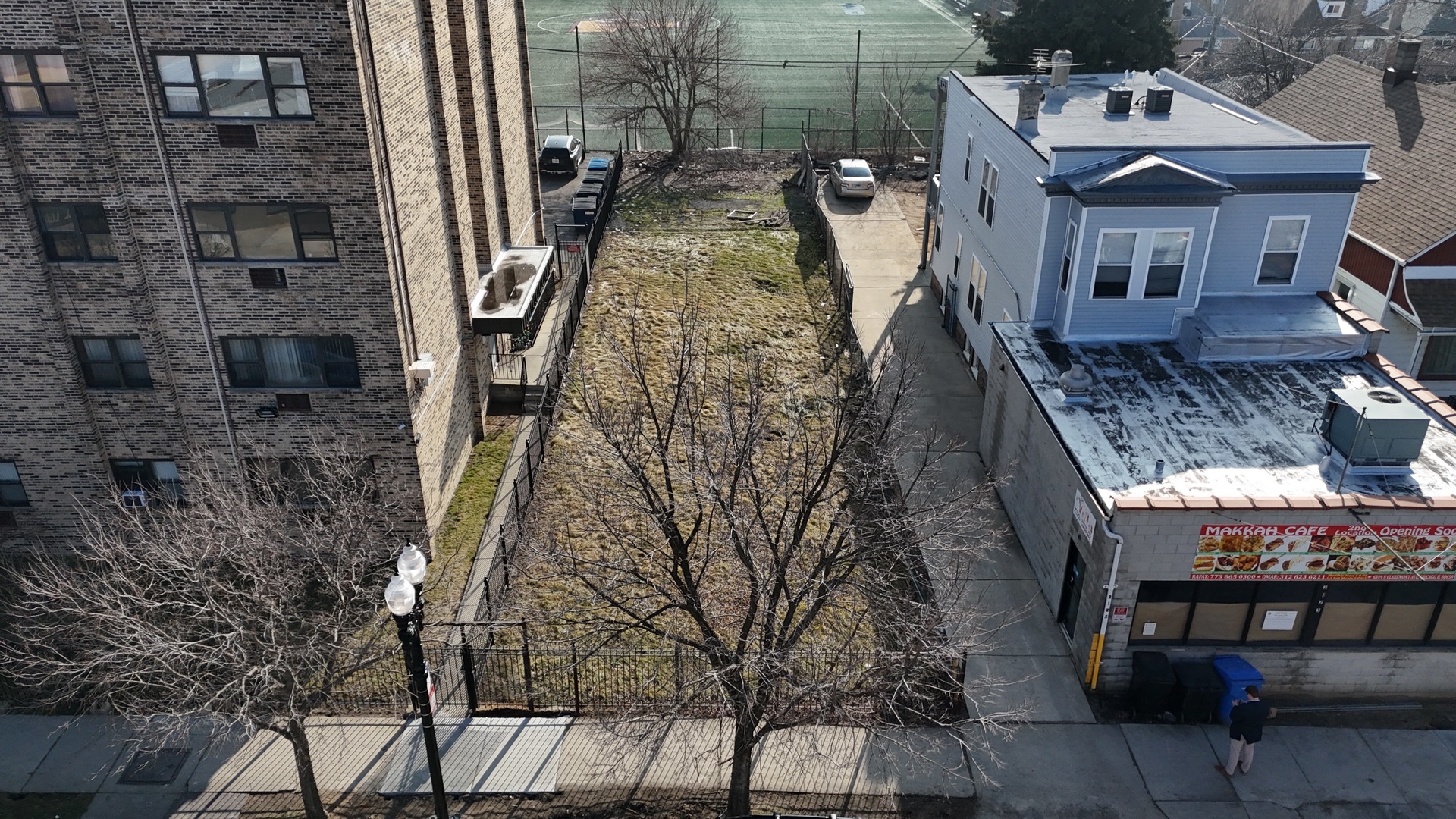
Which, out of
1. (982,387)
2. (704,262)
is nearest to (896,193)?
(704,262)

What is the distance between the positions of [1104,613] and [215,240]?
16.3 metres

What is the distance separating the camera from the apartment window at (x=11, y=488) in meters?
20.1

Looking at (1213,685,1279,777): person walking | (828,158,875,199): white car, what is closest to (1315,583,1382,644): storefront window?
(1213,685,1279,777): person walking

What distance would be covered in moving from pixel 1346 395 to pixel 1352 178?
20.0 ft

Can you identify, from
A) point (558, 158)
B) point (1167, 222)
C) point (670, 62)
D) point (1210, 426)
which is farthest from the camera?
point (670, 62)

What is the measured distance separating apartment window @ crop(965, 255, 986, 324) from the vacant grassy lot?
13.0 feet

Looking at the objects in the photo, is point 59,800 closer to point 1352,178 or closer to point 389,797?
point 389,797

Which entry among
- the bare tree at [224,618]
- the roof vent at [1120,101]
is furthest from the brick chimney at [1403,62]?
the bare tree at [224,618]

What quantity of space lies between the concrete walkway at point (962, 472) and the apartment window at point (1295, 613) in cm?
173

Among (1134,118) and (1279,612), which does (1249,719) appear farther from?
(1134,118)

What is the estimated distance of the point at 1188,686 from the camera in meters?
16.3

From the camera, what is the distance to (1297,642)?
55.5 feet

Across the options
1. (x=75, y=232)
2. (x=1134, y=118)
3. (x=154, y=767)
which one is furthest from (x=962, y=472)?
(x=75, y=232)

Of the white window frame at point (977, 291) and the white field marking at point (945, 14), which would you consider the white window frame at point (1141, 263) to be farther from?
the white field marking at point (945, 14)
